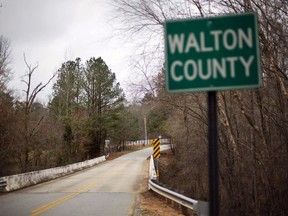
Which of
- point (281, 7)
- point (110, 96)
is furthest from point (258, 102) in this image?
point (110, 96)

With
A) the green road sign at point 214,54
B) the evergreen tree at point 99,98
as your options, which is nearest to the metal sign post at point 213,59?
the green road sign at point 214,54

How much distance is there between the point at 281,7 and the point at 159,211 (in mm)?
7151

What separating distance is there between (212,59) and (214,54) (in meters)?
0.04

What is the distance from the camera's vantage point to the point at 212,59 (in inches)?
116

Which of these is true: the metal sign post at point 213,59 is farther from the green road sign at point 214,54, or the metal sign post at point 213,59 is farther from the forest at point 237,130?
the forest at point 237,130

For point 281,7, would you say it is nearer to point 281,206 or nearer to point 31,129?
point 281,206

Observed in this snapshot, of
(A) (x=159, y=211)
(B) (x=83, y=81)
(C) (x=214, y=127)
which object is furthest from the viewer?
(B) (x=83, y=81)

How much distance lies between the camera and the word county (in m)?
2.91

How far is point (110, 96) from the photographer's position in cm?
5819

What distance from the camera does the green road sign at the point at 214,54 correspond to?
2.91 m

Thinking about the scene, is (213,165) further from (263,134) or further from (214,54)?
(263,134)

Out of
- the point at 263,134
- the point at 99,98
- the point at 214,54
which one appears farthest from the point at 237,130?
the point at 99,98

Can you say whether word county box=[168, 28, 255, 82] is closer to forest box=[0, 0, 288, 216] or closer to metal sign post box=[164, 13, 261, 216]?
metal sign post box=[164, 13, 261, 216]

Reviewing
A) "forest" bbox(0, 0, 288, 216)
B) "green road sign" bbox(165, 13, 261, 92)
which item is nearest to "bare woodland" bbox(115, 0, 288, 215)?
"forest" bbox(0, 0, 288, 216)
